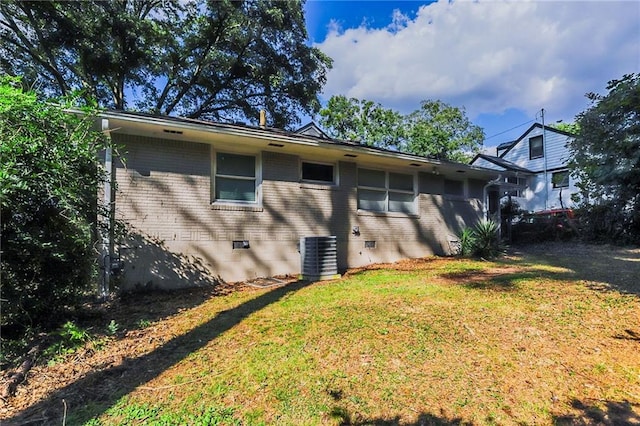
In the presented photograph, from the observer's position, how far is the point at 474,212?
39.8ft

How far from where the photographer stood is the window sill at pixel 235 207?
295 inches

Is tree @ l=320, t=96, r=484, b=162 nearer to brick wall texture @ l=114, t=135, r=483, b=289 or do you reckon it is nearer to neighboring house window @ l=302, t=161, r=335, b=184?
neighboring house window @ l=302, t=161, r=335, b=184

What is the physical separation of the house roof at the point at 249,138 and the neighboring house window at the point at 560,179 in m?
15.1

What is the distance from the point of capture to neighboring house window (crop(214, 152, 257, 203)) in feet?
25.2

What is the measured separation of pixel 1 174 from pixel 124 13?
14839mm

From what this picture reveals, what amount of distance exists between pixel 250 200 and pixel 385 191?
4.10 m

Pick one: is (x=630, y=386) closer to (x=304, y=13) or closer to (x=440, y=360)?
(x=440, y=360)

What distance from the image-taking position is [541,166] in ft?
75.9

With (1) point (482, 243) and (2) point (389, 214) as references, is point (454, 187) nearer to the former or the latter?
(1) point (482, 243)

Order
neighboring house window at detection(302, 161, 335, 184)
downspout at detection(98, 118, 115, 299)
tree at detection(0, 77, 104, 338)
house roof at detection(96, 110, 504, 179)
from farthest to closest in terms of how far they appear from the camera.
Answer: neighboring house window at detection(302, 161, 335, 184) < house roof at detection(96, 110, 504, 179) < downspout at detection(98, 118, 115, 299) < tree at detection(0, 77, 104, 338)

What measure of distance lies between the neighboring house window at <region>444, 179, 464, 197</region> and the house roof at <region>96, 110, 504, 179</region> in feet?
3.34

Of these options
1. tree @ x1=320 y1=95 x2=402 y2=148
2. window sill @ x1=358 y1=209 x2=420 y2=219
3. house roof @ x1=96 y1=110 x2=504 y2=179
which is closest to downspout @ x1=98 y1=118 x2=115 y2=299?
house roof @ x1=96 y1=110 x2=504 y2=179

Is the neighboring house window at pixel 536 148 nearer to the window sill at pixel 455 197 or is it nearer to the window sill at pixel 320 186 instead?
the window sill at pixel 455 197

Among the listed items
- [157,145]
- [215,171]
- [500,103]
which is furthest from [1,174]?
[500,103]
